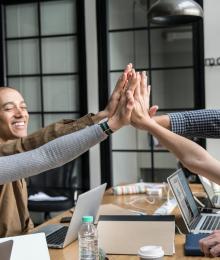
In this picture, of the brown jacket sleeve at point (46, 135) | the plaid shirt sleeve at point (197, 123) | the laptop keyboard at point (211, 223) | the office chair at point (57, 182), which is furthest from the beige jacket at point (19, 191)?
the office chair at point (57, 182)

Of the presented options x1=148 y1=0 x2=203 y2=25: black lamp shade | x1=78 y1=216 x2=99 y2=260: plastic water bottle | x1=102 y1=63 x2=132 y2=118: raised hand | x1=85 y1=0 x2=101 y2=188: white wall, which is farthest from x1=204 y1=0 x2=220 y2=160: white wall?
x1=78 y1=216 x2=99 y2=260: plastic water bottle

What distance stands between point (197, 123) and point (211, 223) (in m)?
0.48

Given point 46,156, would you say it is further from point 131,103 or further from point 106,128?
point 131,103

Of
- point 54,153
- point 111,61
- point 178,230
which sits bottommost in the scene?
point 178,230

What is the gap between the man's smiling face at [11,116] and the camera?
2461mm

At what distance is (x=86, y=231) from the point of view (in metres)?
1.75

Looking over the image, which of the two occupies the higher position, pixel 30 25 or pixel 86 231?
pixel 30 25

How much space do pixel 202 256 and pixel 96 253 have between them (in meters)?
0.39

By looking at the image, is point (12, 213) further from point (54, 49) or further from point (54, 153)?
point (54, 49)

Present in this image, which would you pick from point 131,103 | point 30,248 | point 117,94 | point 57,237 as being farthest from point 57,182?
point 30,248

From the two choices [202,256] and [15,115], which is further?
[15,115]

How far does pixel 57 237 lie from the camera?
204 centimetres

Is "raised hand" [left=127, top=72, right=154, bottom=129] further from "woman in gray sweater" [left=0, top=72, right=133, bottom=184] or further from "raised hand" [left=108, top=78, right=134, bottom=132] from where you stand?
"woman in gray sweater" [left=0, top=72, right=133, bottom=184]

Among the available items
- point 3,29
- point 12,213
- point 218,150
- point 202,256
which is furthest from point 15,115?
point 3,29
